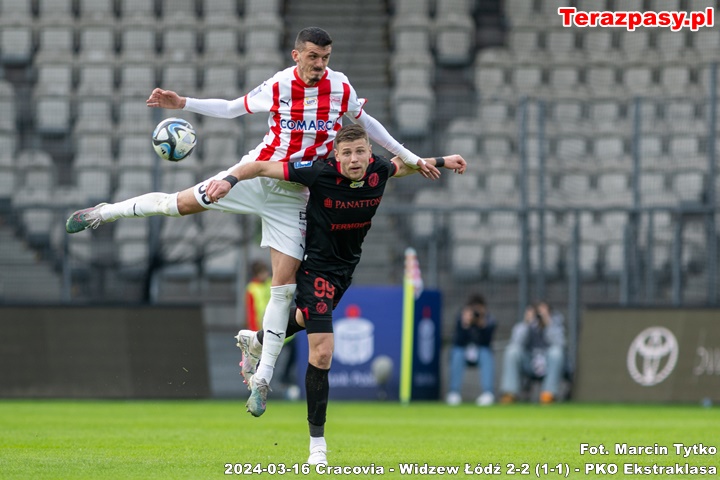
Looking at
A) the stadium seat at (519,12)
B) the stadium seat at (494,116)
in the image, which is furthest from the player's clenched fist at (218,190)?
the stadium seat at (519,12)

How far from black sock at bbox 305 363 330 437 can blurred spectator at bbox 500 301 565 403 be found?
952cm

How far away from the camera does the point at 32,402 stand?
50.8 ft

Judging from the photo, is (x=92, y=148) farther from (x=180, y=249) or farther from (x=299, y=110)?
(x=299, y=110)

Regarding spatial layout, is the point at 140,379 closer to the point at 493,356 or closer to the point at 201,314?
the point at 201,314

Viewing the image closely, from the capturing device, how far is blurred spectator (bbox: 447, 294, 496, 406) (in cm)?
1700

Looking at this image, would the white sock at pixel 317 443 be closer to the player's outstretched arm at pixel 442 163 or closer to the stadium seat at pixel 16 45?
the player's outstretched arm at pixel 442 163

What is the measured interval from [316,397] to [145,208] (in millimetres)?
1831

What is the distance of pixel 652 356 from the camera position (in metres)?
16.3

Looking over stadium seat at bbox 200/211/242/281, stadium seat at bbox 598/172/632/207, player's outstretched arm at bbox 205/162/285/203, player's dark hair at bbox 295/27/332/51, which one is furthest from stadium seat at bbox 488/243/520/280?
player's outstretched arm at bbox 205/162/285/203

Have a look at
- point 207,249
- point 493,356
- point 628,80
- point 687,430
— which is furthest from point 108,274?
point 628,80

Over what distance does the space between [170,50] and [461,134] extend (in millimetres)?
6302

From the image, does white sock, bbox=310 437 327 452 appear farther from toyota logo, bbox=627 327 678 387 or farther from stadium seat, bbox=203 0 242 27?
stadium seat, bbox=203 0 242 27

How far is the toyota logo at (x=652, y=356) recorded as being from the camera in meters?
16.2

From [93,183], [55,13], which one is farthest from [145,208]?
[55,13]
